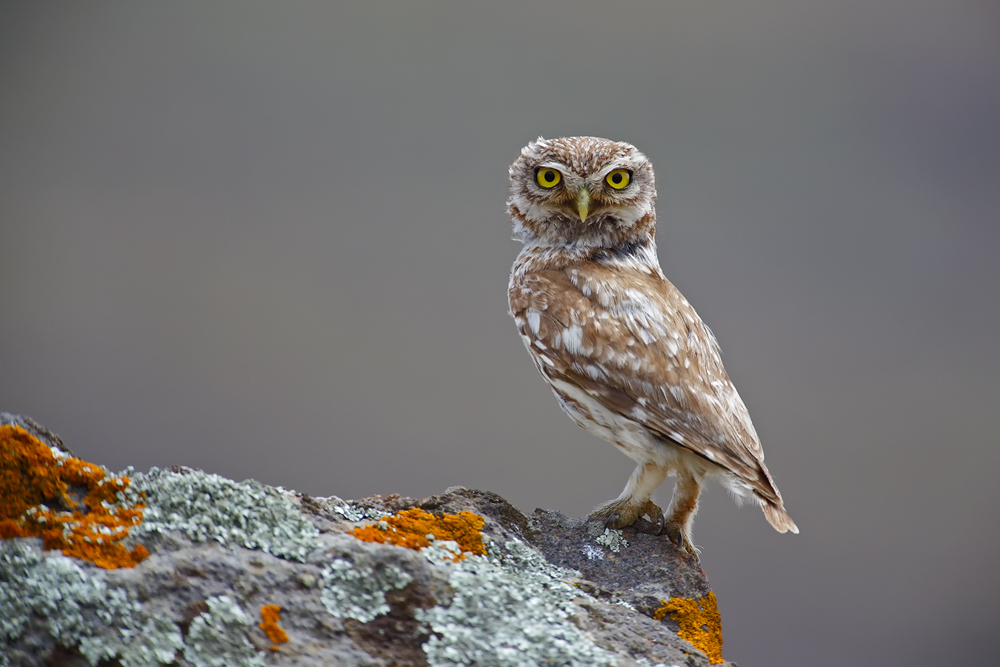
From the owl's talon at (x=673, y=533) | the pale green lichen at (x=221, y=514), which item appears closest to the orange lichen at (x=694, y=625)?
the owl's talon at (x=673, y=533)

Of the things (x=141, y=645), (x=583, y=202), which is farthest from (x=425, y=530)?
(x=583, y=202)

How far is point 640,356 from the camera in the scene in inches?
121

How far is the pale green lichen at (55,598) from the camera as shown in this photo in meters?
1.87

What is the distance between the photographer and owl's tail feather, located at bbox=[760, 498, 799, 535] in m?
2.95

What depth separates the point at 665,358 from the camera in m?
3.09

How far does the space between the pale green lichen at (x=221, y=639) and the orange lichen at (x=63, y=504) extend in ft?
0.76

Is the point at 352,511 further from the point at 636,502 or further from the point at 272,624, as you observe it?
the point at 636,502

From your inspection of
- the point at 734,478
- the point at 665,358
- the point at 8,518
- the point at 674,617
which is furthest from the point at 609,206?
the point at 8,518

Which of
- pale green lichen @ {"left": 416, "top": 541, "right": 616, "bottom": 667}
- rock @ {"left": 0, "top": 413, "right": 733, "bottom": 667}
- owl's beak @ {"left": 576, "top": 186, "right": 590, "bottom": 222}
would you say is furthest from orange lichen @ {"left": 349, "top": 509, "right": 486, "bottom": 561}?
owl's beak @ {"left": 576, "top": 186, "right": 590, "bottom": 222}

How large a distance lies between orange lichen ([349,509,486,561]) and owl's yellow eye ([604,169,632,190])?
4.84ft

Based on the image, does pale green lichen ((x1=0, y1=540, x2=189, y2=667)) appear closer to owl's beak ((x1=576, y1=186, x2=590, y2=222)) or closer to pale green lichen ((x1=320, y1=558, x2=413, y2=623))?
pale green lichen ((x1=320, y1=558, x2=413, y2=623))

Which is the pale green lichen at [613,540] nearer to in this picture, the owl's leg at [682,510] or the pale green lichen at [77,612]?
the owl's leg at [682,510]

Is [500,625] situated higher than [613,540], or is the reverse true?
[613,540]

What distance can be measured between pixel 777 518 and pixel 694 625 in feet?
1.65
